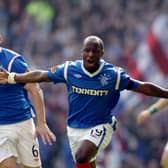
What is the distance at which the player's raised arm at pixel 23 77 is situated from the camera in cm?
1202

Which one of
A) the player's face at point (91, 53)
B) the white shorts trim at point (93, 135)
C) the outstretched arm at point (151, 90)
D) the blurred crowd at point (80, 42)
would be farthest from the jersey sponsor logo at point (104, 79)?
the blurred crowd at point (80, 42)

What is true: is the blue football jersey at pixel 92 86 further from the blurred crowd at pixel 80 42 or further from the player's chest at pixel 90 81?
the blurred crowd at pixel 80 42

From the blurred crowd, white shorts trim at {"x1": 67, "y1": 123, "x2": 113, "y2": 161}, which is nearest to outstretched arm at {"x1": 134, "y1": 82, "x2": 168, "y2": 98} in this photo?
white shorts trim at {"x1": 67, "y1": 123, "x2": 113, "y2": 161}

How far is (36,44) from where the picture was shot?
21469mm

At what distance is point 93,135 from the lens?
12.3 m

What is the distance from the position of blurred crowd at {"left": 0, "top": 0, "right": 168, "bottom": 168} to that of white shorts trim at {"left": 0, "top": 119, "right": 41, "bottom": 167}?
6032 millimetres

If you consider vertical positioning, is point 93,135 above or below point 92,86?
below

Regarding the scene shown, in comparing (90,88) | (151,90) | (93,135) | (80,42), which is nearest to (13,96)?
(90,88)

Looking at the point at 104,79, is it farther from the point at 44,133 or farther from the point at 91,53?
the point at 44,133

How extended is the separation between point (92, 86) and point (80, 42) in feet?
29.5

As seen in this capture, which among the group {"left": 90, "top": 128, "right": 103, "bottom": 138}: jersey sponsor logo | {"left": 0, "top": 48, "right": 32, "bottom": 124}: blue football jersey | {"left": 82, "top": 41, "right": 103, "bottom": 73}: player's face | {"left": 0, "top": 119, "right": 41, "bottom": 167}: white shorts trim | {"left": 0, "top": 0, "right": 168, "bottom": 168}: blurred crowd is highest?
{"left": 82, "top": 41, "right": 103, "bottom": 73}: player's face

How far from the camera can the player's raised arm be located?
12023 millimetres

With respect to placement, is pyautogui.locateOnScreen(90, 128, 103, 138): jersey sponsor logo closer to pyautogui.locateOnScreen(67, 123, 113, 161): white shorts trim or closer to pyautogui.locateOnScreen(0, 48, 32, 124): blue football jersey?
pyautogui.locateOnScreen(67, 123, 113, 161): white shorts trim

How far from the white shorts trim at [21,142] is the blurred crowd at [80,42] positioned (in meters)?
6.03
